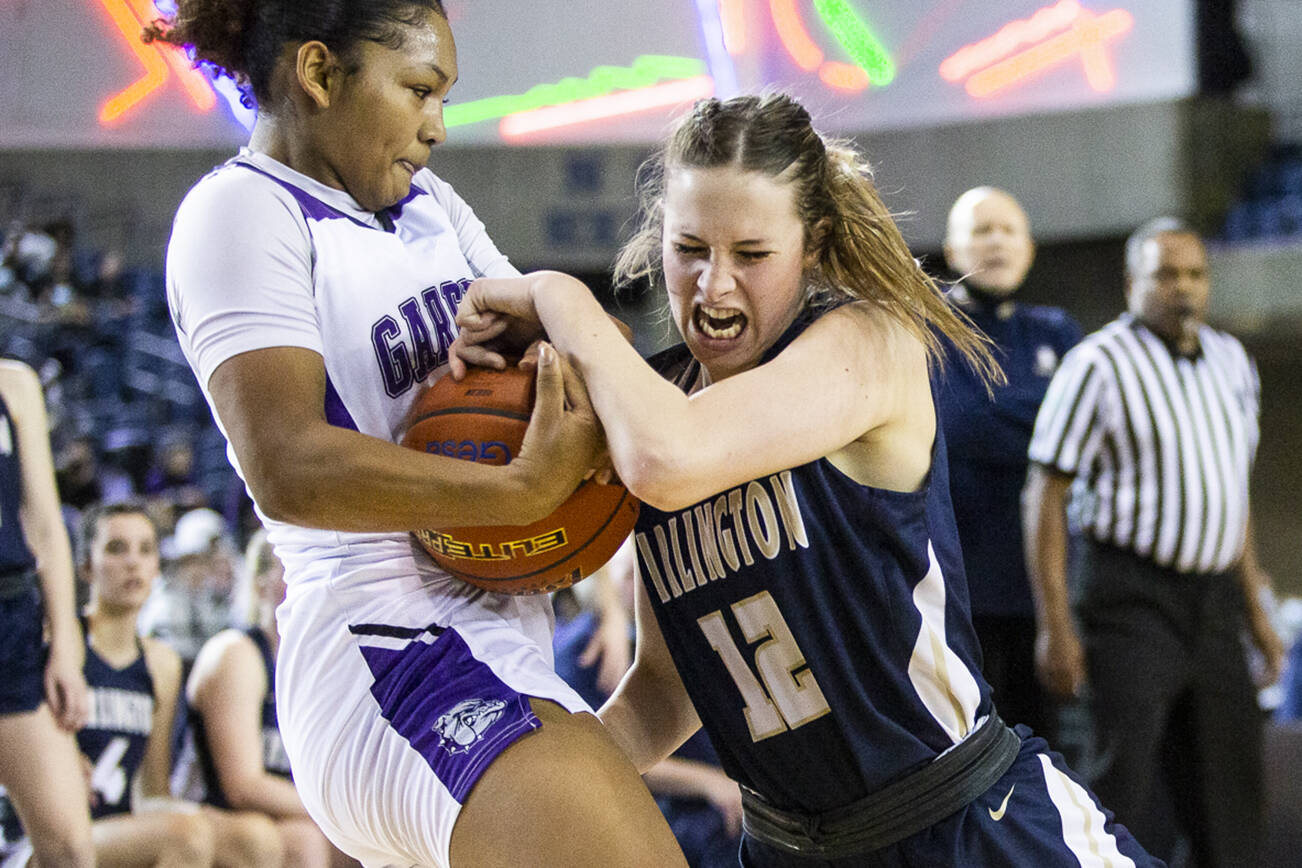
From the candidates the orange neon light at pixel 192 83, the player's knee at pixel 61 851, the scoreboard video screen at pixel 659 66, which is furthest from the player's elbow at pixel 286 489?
the player's knee at pixel 61 851

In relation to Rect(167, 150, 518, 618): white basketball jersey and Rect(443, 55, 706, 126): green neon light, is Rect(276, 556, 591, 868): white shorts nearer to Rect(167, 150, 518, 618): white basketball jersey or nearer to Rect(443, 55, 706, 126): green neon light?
Rect(167, 150, 518, 618): white basketball jersey

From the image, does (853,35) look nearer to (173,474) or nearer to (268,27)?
(173,474)

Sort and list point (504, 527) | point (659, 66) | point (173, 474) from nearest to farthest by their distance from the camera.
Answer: point (504, 527) → point (659, 66) → point (173, 474)

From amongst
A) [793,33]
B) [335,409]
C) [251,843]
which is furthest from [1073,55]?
[335,409]

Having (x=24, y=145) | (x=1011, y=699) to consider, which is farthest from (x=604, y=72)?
(x=1011, y=699)

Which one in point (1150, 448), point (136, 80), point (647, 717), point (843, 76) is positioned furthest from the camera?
point (843, 76)

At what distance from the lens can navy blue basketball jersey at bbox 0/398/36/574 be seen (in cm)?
375

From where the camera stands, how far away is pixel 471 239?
223cm

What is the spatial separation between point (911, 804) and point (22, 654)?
109 inches

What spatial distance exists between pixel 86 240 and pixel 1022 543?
22.5 feet

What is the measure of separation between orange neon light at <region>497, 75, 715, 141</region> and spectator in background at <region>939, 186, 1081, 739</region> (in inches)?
102

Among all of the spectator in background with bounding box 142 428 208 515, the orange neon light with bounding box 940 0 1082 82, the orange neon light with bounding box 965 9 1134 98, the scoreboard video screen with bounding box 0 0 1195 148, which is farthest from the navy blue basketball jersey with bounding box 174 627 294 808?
the orange neon light with bounding box 965 9 1134 98

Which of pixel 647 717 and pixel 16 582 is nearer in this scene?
pixel 647 717

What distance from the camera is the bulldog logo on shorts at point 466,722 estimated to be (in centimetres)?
169
